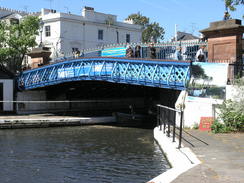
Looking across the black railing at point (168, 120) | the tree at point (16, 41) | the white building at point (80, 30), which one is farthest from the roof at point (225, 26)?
the white building at point (80, 30)

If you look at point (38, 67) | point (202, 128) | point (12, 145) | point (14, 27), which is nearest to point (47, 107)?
point (38, 67)

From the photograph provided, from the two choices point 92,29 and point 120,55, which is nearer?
point 120,55

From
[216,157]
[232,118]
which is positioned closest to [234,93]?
[232,118]

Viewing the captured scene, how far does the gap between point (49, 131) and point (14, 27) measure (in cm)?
1602

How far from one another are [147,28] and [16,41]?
136ft

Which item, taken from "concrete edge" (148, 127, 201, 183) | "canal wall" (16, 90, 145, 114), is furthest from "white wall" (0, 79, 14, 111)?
"concrete edge" (148, 127, 201, 183)

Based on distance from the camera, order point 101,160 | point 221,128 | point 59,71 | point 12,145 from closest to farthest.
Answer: point 101,160 < point 221,128 < point 12,145 < point 59,71

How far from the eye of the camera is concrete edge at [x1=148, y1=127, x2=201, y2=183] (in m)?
9.08

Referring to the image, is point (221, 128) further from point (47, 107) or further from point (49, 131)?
point (47, 107)

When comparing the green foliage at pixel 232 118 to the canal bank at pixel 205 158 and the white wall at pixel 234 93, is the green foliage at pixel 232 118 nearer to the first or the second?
the white wall at pixel 234 93

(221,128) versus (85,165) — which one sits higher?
(221,128)

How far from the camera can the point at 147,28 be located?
245 feet

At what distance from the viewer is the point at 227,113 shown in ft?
58.1

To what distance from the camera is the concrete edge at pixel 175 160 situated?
357 inches
